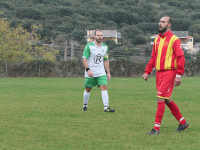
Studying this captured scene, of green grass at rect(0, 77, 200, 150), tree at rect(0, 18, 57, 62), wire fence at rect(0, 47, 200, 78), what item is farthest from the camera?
tree at rect(0, 18, 57, 62)

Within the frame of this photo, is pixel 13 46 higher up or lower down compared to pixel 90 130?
higher up

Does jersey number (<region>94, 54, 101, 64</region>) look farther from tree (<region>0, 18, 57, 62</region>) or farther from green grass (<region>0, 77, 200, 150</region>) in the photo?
tree (<region>0, 18, 57, 62</region>)

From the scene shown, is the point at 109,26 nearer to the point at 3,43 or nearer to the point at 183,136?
Result: the point at 3,43

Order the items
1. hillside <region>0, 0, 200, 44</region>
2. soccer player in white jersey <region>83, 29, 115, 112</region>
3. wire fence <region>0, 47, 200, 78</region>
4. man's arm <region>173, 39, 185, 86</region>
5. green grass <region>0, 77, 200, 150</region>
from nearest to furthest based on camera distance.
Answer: green grass <region>0, 77, 200, 150</region> < man's arm <region>173, 39, 185, 86</region> < soccer player in white jersey <region>83, 29, 115, 112</region> < wire fence <region>0, 47, 200, 78</region> < hillside <region>0, 0, 200, 44</region>

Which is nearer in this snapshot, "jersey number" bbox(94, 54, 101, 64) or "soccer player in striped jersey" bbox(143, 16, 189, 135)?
"soccer player in striped jersey" bbox(143, 16, 189, 135)

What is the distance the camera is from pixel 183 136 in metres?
5.62

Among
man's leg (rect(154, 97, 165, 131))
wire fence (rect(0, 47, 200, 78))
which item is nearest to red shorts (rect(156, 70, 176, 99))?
man's leg (rect(154, 97, 165, 131))

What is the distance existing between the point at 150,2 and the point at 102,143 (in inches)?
3164

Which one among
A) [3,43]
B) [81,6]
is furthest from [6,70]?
[81,6]

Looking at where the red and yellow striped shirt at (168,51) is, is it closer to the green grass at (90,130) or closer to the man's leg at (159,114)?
the man's leg at (159,114)

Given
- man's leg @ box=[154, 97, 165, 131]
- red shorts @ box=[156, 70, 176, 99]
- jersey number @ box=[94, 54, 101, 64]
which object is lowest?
man's leg @ box=[154, 97, 165, 131]

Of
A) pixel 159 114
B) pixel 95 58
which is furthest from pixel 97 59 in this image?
pixel 159 114

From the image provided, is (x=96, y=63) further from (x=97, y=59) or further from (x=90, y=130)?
(x=90, y=130)

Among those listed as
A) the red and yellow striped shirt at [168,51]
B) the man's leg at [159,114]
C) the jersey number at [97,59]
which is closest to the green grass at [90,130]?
the man's leg at [159,114]
